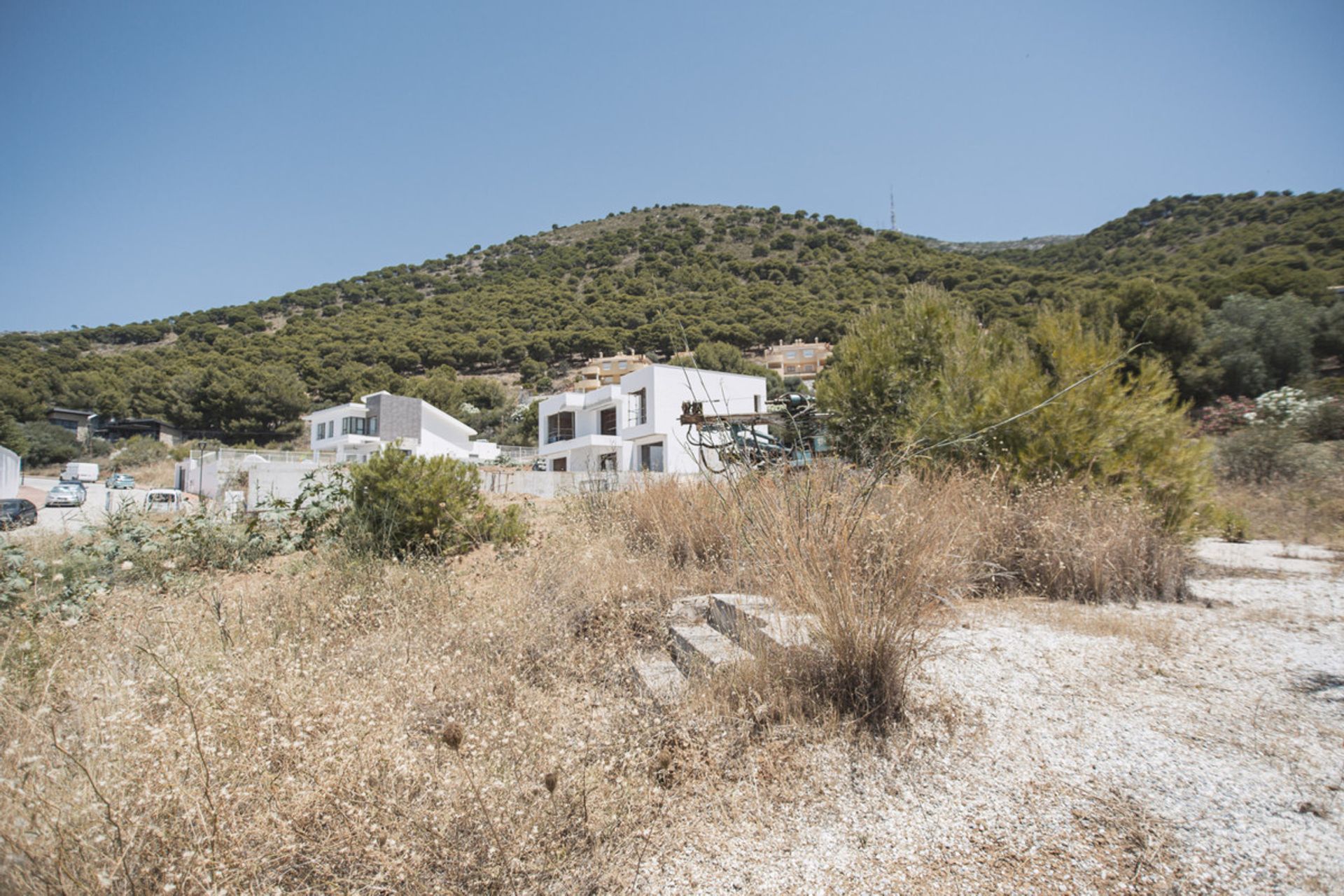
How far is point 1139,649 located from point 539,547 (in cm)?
473

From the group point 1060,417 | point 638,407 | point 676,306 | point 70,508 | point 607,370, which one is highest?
point 676,306

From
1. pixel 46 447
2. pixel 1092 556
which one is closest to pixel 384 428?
pixel 46 447

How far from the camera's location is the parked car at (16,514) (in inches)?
263

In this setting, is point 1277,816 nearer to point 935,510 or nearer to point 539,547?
point 935,510

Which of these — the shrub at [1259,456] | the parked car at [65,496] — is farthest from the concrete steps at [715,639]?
the parked car at [65,496]

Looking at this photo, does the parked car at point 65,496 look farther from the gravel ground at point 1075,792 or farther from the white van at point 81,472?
the gravel ground at point 1075,792

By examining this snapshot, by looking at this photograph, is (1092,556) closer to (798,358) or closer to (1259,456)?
(1259,456)

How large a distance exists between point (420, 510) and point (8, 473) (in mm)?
22741

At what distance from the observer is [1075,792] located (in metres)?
2.09

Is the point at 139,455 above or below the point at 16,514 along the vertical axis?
above

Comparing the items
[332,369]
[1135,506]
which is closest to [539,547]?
[1135,506]

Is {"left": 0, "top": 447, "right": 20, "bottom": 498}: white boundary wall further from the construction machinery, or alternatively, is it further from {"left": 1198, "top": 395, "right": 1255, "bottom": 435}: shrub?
{"left": 1198, "top": 395, "right": 1255, "bottom": 435}: shrub

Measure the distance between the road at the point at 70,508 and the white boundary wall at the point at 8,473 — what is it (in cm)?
73

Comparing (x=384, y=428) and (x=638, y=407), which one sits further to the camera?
(x=384, y=428)
